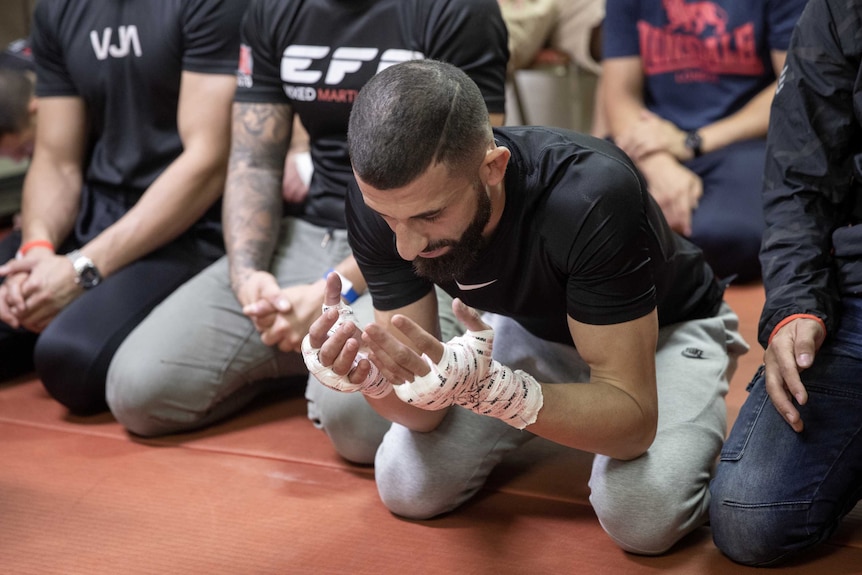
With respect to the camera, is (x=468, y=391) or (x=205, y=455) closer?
(x=468, y=391)

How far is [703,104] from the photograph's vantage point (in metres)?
2.93

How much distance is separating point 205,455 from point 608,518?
0.91 meters

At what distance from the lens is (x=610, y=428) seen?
1.47 m

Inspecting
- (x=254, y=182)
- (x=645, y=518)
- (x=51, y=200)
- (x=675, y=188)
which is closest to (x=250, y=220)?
(x=254, y=182)

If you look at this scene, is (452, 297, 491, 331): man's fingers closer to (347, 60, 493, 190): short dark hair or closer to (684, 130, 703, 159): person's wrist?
(347, 60, 493, 190): short dark hair

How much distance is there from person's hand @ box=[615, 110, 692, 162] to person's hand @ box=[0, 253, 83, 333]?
163 cm

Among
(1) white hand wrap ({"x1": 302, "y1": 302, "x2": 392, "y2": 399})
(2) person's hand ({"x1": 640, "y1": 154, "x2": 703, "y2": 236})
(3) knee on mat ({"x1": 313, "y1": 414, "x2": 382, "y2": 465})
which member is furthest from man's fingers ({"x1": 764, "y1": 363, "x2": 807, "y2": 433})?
(2) person's hand ({"x1": 640, "y1": 154, "x2": 703, "y2": 236})

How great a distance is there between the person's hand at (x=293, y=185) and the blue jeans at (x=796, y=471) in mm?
1331

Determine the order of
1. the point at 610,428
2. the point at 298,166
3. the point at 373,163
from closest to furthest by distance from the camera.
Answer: the point at 373,163 → the point at 610,428 → the point at 298,166

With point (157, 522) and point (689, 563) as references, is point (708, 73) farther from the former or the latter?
point (157, 522)

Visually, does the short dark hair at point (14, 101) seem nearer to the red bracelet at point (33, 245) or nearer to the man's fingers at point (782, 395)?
the red bracelet at point (33, 245)

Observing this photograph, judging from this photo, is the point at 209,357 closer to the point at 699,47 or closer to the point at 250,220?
the point at 250,220

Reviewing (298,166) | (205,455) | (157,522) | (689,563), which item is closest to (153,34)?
(298,166)

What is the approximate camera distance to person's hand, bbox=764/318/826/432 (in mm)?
1539
